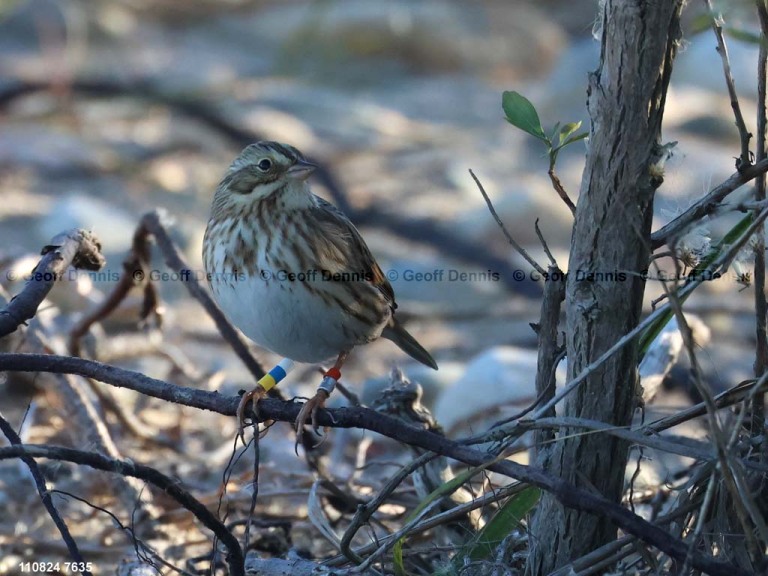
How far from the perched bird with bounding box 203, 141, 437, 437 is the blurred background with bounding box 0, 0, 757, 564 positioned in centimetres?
66

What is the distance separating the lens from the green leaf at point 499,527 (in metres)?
2.68

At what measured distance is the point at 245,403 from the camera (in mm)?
2898

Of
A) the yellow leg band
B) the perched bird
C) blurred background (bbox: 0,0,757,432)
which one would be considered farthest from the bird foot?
blurred background (bbox: 0,0,757,432)

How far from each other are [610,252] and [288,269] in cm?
118

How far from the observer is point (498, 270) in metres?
7.12

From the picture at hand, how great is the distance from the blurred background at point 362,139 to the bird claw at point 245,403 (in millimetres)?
1022

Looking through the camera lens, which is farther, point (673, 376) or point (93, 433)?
point (673, 376)

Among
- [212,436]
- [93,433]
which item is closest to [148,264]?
[93,433]

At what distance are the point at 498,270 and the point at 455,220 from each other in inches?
38.4

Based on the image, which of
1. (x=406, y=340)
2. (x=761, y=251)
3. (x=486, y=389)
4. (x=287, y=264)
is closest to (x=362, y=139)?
(x=486, y=389)

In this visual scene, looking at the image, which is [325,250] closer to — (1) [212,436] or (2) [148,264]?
(2) [148,264]

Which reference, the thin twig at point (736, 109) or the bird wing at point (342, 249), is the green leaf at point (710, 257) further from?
the bird wing at point (342, 249)

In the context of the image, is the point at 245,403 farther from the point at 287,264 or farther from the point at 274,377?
the point at 287,264

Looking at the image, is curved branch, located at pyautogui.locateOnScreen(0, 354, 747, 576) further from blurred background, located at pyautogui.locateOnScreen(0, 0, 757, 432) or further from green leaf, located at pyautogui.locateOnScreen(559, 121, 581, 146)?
blurred background, located at pyautogui.locateOnScreen(0, 0, 757, 432)
